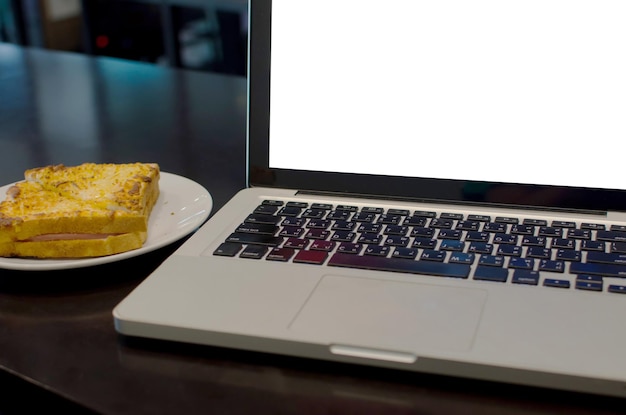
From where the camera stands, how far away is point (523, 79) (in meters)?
0.69

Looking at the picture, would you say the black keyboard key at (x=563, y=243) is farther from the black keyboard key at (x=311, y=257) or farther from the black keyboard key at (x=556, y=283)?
the black keyboard key at (x=311, y=257)

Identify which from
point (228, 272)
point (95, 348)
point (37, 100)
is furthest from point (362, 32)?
point (37, 100)

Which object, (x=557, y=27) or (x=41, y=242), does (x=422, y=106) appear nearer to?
(x=557, y=27)

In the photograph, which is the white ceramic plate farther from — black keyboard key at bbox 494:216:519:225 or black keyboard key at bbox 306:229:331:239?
black keyboard key at bbox 494:216:519:225

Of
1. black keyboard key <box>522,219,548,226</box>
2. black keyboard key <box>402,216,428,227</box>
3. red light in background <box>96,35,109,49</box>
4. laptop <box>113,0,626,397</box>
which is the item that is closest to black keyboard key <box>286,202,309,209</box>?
laptop <box>113,0,626,397</box>

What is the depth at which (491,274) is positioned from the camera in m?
0.57

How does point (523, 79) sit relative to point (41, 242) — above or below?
above

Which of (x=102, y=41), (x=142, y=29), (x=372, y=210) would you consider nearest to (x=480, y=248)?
(x=372, y=210)

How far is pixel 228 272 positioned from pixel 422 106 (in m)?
0.26

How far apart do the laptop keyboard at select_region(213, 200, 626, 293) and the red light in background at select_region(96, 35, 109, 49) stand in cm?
281

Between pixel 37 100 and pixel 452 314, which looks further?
pixel 37 100

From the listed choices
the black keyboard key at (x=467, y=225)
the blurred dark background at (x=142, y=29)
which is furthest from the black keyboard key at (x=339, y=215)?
the blurred dark background at (x=142, y=29)

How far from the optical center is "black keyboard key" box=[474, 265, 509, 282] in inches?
22.1

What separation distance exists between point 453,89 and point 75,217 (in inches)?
14.8
